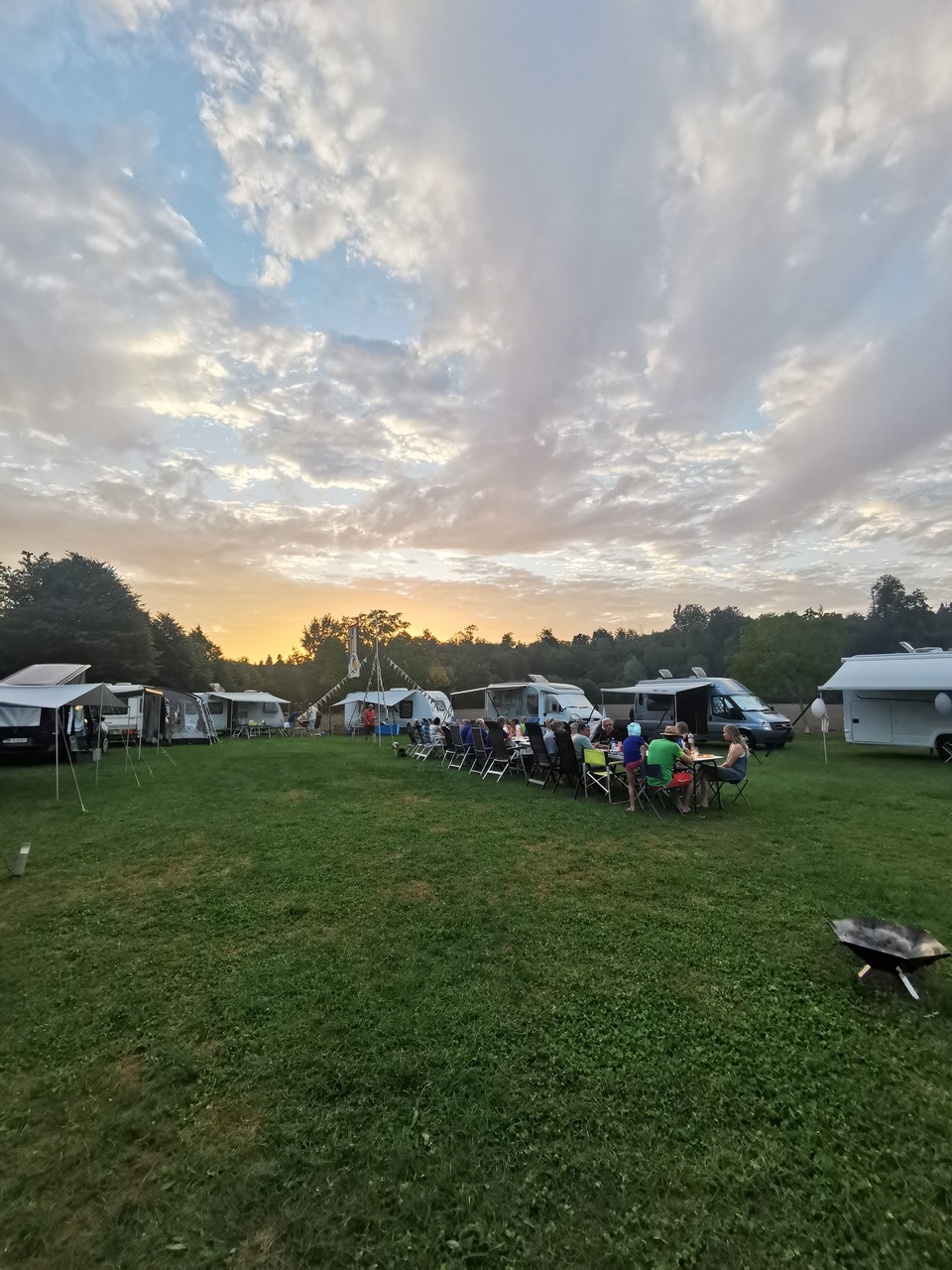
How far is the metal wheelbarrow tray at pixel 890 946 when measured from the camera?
10.6ft

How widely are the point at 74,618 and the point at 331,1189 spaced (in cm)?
3163

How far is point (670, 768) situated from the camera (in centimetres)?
753

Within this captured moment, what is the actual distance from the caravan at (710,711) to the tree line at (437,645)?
36.8 ft

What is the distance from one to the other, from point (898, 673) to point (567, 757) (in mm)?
9517

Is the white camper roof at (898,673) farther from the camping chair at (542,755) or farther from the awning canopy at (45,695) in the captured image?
the awning canopy at (45,695)

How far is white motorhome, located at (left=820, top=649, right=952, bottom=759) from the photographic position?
1288 cm

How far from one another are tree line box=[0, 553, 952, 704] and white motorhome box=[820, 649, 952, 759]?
12748 mm

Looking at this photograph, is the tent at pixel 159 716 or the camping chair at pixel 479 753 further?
the tent at pixel 159 716

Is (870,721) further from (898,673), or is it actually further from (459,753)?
(459,753)

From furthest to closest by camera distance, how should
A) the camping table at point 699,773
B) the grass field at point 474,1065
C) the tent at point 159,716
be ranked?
1. the tent at point 159,716
2. the camping table at point 699,773
3. the grass field at point 474,1065

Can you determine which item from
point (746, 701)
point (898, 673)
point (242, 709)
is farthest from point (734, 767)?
point (242, 709)

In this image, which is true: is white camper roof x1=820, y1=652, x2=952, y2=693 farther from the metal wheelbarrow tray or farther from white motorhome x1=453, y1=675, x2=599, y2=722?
the metal wheelbarrow tray

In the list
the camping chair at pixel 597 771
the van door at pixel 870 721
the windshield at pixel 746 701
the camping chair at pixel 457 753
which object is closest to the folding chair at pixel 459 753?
the camping chair at pixel 457 753

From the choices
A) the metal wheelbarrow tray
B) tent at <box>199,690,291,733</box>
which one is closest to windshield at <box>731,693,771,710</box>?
the metal wheelbarrow tray
